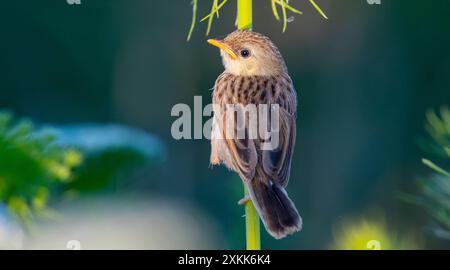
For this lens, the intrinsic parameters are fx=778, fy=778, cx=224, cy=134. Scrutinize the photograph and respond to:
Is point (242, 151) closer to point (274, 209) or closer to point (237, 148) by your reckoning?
point (237, 148)

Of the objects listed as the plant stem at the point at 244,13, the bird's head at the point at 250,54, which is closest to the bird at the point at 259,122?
the bird's head at the point at 250,54

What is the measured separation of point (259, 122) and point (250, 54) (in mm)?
120

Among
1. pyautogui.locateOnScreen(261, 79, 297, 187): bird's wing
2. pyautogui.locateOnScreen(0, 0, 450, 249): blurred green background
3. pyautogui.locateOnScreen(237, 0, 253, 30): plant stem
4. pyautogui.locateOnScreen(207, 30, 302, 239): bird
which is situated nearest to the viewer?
pyautogui.locateOnScreen(237, 0, 253, 30): plant stem

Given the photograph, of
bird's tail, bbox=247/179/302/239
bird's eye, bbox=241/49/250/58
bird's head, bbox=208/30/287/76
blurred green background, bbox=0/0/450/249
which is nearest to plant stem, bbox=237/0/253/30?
bird's tail, bbox=247/179/302/239

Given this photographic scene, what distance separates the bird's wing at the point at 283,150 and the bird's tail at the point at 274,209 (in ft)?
0.11

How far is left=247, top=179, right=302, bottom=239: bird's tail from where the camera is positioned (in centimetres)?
83

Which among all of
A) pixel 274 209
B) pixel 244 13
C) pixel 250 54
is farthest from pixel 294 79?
pixel 244 13

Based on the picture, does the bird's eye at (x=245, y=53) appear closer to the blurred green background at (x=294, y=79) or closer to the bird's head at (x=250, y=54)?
the bird's head at (x=250, y=54)

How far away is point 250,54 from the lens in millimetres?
1194

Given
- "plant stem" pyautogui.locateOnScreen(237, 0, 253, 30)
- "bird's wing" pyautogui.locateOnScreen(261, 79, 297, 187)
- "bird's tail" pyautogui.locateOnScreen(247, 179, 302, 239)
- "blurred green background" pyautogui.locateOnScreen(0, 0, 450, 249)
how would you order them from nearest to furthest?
"plant stem" pyautogui.locateOnScreen(237, 0, 253, 30) → "bird's tail" pyautogui.locateOnScreen(247, 179, 302, 239) → "bird's wing" pyautogui.locateOnScreen(261, 79, 297, 187) → "blurred green background" pyautogui.locateOnScreen(0, 0, 450, 249)

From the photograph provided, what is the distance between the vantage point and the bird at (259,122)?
0.95 m

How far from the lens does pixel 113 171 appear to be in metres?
0.48

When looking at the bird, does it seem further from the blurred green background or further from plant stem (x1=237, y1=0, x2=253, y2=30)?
the blurred green background

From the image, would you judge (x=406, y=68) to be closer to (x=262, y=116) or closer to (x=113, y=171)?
(x=262, y=116)
